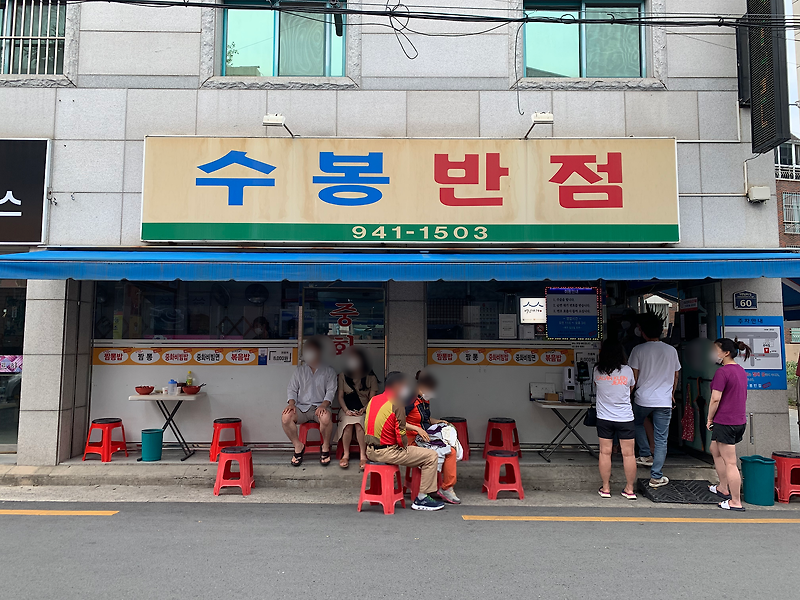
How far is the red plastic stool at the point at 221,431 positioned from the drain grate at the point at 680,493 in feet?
18.1

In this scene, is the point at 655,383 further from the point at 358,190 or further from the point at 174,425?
the point at 174,425

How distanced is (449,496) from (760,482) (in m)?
3.64

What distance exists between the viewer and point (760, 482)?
6.62m

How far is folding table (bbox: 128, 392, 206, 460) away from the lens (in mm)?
7914

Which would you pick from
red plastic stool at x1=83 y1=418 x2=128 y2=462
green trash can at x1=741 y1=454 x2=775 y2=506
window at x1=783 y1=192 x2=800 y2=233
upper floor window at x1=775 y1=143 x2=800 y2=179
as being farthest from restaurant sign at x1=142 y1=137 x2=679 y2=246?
upper floor window at x1=775 y1=143 x2=800 y2=179

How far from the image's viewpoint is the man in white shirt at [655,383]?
7.12m

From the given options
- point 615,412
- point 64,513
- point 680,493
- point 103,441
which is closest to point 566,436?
point 615,412

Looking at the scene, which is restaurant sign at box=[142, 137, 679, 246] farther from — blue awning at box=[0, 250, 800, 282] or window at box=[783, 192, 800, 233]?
window at box=[783, 192, 800, 233]

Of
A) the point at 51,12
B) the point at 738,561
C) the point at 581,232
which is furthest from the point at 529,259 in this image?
the point at 51,12

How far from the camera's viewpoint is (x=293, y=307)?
8.91 metres

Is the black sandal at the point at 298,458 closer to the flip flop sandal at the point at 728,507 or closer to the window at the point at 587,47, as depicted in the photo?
the flip flop sandal at the point at 728,507

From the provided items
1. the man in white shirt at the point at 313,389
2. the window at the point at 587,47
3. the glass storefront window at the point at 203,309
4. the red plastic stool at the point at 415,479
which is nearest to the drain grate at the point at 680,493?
the red plastic stool at the point at 415,479

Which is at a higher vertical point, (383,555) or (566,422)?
(566,422)

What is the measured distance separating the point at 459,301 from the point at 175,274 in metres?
4.22
